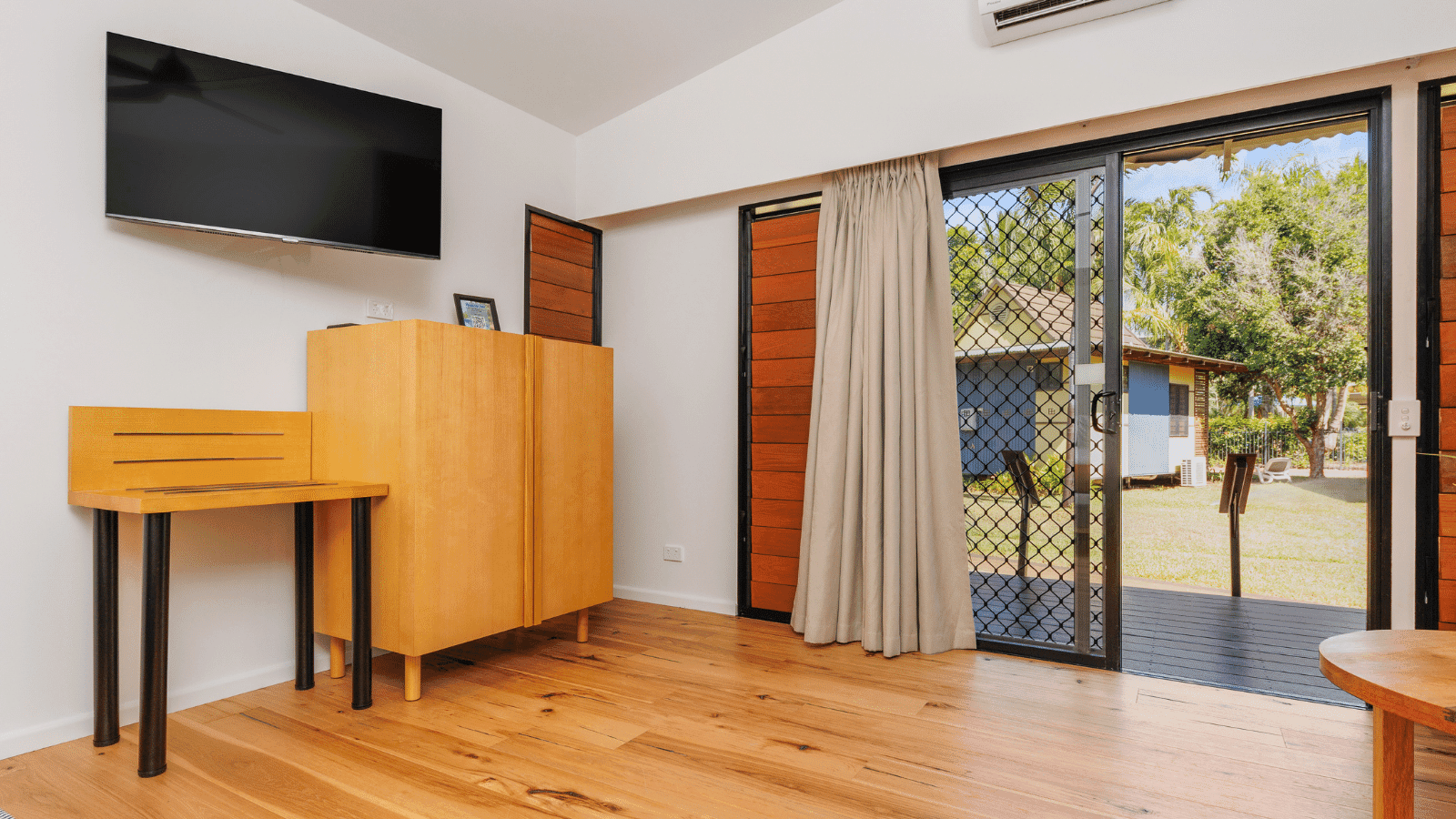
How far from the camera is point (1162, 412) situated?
123 inches

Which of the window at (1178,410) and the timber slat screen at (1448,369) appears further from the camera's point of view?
the window at (1178,410)

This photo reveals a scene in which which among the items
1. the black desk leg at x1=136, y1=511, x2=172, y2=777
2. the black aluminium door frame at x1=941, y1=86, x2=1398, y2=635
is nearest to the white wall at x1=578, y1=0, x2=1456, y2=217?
the black aluminium door frame at x1=941, y1=86, x2=1398, y2=635

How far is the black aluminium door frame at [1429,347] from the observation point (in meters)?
2.13

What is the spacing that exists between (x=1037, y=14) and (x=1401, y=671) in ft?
7.43

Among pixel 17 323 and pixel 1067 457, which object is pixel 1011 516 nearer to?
pixel 1067 457

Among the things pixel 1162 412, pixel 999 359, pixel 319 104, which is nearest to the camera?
pixel 319 104

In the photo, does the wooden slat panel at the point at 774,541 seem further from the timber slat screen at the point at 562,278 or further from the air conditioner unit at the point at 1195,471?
the air conditioner unit at the point at 1195,471

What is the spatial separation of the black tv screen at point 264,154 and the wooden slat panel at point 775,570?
1.97m

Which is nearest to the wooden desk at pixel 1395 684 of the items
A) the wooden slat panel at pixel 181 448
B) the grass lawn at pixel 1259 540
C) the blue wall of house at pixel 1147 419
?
the grass lawn at pixel 1259 540

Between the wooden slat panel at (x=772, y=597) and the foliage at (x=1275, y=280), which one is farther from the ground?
the foliage at (x=1275, y=280)

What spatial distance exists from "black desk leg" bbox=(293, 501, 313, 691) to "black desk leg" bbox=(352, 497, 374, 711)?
34 centimetres

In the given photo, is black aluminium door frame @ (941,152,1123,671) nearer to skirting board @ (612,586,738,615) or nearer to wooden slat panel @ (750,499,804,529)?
wooden slat panel @ (750,499,804,529)

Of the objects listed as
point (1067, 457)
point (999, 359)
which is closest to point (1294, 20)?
point (999, 359)

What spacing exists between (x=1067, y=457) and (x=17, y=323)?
11.1ft
